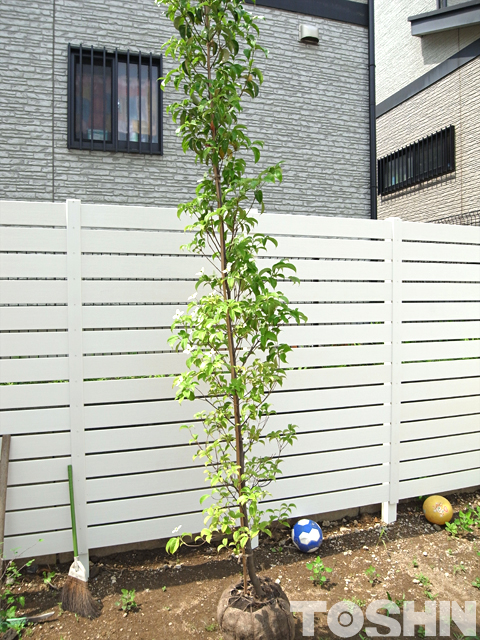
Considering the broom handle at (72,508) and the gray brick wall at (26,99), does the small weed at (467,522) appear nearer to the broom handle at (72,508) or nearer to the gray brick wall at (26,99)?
the broom handle at (72,508)

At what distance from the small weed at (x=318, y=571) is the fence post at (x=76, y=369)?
127 cm

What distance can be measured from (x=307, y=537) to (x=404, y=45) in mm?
12440

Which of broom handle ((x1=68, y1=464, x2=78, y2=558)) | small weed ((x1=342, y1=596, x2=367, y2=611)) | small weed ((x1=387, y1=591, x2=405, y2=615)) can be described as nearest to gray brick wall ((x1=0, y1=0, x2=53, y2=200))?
broom handle ((x1=68, y1=464, x2=78, y2=558))

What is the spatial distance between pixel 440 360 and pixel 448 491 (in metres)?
1.02

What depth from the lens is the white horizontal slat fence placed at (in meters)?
2.52

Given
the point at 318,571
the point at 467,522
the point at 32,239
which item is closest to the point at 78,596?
the point at 318,571

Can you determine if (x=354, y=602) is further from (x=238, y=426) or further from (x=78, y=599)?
(x=78, y=599)

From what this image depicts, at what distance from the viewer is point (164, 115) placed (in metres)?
5.64

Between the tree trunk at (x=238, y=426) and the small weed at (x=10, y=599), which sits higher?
the tree trunk at (x=238, y=426)

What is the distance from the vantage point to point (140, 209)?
268 centimetres

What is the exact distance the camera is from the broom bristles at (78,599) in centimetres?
230

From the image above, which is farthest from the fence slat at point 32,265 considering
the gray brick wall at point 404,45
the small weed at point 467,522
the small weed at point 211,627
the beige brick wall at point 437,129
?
the gray brick wall at point 404,45

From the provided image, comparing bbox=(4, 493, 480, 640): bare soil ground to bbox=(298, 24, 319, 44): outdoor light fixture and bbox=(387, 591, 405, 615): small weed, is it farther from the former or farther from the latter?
bbox=(298, 24, 319, 44): outdoor light fixture

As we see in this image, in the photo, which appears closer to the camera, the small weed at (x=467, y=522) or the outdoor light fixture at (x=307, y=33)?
the small weed at (x=467, y=522)
